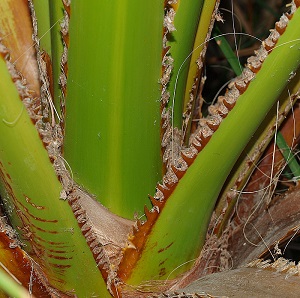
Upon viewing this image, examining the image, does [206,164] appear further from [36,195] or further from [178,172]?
[36,195]

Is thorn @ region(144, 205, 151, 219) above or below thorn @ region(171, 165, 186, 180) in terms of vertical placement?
below

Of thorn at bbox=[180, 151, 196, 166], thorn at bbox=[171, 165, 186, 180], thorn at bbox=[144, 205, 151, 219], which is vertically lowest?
thorn at bbox=[144, 205, 151, 219]

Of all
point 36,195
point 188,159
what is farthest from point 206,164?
point 36,195

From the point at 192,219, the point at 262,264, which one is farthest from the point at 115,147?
the point at 262,264

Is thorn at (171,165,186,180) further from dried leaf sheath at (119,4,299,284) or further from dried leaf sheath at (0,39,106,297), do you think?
dried leaf sheath at (0,39,106,297)

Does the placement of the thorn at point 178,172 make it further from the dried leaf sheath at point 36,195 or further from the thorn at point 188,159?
the dried leaf sheath at point 36,195

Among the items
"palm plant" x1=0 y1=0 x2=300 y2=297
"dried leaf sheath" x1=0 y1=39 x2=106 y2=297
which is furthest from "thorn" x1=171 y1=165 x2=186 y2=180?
"dried leaf sheath" x1=0 y1=39 x2=106 y2=297

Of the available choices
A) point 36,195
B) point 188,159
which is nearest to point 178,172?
point 188,159

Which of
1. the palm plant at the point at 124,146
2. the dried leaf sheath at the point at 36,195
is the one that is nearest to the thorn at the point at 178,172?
the palm plant at the point at 124,146
